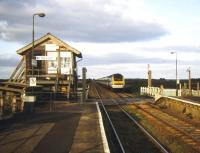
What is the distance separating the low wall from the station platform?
25.7 feet

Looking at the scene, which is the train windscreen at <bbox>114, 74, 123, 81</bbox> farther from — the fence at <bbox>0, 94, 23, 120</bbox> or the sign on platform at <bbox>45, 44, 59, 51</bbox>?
the fence at <bbox>0, 94, 23, 120</bbox>

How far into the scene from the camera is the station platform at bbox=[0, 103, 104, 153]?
15297mm

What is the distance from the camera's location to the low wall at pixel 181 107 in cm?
3034

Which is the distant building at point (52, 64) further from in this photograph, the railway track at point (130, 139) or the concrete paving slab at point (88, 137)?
the concrete paving slab at point (88, 137)

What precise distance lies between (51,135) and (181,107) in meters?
A: 18.4

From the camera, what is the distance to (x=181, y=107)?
35000mm

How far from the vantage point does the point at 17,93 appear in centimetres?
3278

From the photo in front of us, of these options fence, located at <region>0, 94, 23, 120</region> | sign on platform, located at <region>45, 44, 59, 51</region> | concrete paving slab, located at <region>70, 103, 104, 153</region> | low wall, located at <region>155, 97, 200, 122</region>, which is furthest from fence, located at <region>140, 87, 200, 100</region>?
concrete paving slab, located at <region>70, 103, 104, 153</region>

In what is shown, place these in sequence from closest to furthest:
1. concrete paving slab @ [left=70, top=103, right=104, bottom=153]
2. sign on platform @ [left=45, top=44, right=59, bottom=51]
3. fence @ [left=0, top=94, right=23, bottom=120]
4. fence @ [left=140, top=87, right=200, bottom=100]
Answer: concrete paving slab @ [left=70, top=103, right=104, bottom=153] → fence @ [left=0, top=94, right=23, bottom=120] → sign on platform @ [left=45, top=44, right=59, bottom=51] → fence @ [left=140, top=87, right=200, bottom=100]

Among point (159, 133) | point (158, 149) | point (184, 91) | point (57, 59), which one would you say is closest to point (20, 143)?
point (158, 149)

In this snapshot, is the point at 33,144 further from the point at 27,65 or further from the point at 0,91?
the point at 27,65

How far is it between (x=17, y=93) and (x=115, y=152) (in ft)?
58.0

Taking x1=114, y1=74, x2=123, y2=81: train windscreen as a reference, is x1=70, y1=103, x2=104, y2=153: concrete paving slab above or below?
below

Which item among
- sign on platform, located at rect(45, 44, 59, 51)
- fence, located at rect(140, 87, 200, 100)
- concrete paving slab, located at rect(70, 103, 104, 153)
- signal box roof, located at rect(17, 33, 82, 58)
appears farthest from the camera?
fence, located at rect(140, 87, 200, 100)
